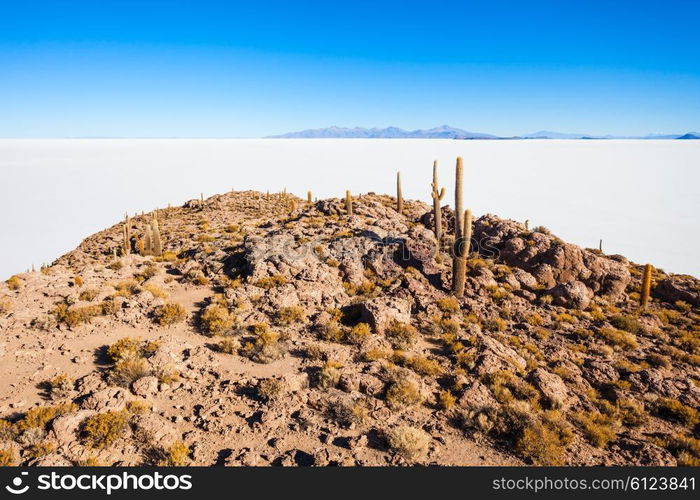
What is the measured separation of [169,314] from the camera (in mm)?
10859

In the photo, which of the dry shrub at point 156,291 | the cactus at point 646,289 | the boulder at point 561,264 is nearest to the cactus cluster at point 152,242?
the dry shrub at point 156,291

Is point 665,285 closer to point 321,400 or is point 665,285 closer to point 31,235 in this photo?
point 321,400

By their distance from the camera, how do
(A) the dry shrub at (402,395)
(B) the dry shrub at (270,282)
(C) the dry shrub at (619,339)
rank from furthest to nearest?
(B) the dry shrub at (270,282) < (C) the dry shrub at (619,339) < (A) the dry shrub at (402,395)

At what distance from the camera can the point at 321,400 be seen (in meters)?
7.87

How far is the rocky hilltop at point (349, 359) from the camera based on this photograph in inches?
265

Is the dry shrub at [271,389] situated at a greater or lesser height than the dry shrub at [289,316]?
lesser

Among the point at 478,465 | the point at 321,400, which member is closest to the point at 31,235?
the point at 321,400

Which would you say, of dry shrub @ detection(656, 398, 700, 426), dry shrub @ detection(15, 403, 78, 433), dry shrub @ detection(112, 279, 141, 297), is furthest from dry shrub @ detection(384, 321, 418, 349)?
dry shrub @ detection(112, 279, 141, 297)

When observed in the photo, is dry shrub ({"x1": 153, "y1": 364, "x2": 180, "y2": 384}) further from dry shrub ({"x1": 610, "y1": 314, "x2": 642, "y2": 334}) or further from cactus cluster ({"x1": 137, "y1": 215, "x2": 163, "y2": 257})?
dry shrub ({"x1": 610, "y1": 314, "x2": 642, "y2": 334})

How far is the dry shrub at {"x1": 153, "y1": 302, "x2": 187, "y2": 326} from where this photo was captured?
1072 centimetres

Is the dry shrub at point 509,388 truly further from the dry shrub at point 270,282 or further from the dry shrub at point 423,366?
the dry shrub at point 270,282

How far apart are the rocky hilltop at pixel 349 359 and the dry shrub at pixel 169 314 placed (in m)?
0.07

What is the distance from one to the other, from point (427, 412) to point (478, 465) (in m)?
1.46

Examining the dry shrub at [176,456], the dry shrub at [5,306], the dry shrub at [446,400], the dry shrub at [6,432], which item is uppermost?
the dry shrub at [5,306]
